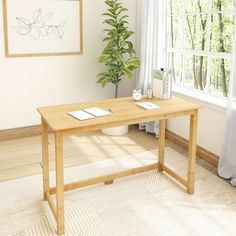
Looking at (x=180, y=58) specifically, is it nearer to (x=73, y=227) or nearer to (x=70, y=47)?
(x=70, y=47)

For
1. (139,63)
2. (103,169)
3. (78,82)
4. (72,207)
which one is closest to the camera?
(72,207)

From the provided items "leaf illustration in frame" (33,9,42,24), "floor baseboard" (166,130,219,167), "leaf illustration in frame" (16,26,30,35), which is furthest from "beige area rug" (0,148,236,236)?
"leaf illustration in frame" (33,9,42,24)

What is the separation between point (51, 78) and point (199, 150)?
2.06m

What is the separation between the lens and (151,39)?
411cm

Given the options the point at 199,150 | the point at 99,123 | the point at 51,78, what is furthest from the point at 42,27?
the point at 199,150

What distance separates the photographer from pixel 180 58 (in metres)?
4.12

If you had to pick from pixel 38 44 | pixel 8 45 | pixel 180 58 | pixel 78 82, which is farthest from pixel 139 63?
pixel 8 45

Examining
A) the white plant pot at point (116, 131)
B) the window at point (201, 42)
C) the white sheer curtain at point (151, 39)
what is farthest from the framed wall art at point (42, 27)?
the window at point (201, 42)

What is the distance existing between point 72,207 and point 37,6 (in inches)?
98.5

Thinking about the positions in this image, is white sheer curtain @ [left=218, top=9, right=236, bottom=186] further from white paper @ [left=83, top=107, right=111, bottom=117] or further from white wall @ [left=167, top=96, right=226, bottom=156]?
white paper @ [left=83, top=107, right=111, bottom=117]

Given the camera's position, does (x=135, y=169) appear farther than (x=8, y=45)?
No

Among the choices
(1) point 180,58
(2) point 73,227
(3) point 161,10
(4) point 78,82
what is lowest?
(2) point 73,227

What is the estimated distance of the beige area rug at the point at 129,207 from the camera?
2.42 meters

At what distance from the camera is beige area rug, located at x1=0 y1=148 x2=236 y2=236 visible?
95.3 inches
